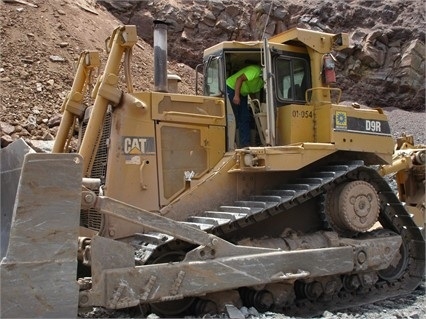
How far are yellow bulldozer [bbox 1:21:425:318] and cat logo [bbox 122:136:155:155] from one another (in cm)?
2

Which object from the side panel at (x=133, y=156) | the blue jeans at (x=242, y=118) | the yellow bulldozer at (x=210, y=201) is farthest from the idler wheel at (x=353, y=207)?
the side panel at (x=133, y=156)

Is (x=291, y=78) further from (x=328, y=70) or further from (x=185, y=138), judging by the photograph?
(x=185, y=138)

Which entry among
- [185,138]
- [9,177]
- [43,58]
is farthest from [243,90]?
[43,58]

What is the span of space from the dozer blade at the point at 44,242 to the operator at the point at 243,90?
8.20 ft

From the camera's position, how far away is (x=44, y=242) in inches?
167

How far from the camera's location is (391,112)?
24.6 meters

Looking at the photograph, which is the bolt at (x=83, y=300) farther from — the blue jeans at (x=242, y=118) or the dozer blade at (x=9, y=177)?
the blue jeans at (x=242, y=118)

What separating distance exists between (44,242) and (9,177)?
3.61 ft

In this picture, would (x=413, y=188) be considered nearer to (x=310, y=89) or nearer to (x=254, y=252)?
(x=310, y=89)

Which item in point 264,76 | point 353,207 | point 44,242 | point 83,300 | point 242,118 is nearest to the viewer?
point 44,242

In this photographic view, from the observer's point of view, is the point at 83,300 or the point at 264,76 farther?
the point at 264,76

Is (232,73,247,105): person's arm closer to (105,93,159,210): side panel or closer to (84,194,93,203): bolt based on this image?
(105,93,159,210): side panel

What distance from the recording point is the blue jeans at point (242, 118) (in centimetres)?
648

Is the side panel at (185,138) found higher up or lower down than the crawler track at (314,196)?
higher up
